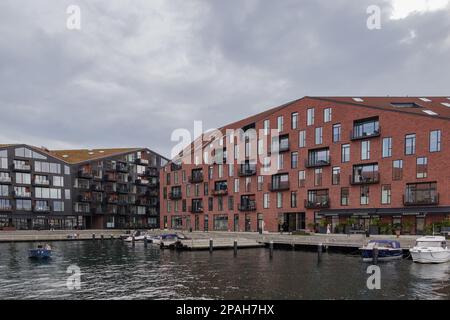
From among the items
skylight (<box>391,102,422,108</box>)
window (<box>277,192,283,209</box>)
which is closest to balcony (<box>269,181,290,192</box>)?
window (<box>277,192,283,209</box>)

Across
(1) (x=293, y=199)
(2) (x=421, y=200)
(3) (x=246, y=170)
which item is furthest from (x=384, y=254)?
(3) (x=246, y=170)

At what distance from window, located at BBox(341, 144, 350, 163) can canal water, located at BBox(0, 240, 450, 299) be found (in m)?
24.5

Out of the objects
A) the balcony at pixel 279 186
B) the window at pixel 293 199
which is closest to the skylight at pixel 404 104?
the window at pixel 293 199

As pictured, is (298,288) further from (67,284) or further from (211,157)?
(211,157)

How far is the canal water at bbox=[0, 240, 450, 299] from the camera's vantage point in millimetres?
28531

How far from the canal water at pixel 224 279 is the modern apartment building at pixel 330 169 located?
60.4ft

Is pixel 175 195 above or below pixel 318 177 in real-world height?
below

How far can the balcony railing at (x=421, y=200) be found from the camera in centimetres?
5862

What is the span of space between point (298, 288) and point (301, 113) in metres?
51.2

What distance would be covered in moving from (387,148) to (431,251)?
84.3 ft

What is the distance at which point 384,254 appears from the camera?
4516 centimetres

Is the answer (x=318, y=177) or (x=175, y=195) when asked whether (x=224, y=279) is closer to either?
(x=318, y=177)

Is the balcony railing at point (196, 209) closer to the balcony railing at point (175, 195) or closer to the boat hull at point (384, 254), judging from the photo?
the balcony railing at point (175, 195)

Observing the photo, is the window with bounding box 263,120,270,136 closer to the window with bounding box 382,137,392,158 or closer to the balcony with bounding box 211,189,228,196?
Answer: the balcony with bounding box 211,189,228,196
